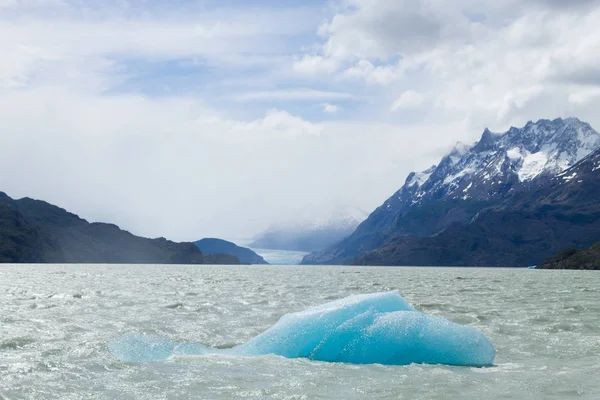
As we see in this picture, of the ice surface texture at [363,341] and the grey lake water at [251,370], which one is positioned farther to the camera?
the ice surface texture at [363,341]

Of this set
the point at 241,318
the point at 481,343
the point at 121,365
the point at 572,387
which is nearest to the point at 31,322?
the point at 241,318

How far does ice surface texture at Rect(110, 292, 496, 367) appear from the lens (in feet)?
62.4

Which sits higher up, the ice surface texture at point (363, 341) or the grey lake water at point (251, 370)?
the ice surface texture at point (363, 341)

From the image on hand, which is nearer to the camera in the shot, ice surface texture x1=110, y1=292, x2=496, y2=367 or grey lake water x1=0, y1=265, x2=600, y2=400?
grey lake water x1=0, y1=265, x2=600, y2=400

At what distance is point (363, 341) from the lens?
19.4 metres

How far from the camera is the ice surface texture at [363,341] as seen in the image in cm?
1902

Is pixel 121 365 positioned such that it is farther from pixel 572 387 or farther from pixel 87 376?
pixel 572 387

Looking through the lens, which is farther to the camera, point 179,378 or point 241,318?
point 241,318

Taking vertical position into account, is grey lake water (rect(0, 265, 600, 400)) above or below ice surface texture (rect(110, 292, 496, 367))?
below

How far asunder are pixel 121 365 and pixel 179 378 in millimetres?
2877

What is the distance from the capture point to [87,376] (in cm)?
1672

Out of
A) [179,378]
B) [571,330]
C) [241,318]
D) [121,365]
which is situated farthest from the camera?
[241,318]

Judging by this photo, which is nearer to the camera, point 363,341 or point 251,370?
point 251,370

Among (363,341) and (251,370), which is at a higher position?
(363,341)
